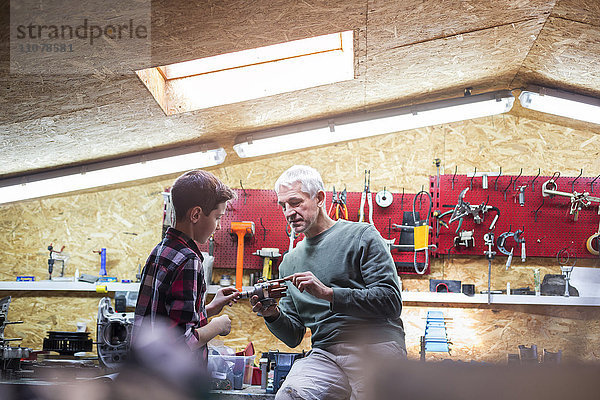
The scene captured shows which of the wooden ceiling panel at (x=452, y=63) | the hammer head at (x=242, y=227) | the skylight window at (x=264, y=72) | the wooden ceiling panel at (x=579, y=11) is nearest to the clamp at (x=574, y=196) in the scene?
the wooden ceiling panel at (x=452, y=63)

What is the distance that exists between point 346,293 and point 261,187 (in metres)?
2.51

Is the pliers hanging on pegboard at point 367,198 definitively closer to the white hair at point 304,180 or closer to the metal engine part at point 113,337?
the white hair at point 304,180

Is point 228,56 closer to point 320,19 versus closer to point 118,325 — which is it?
point 320,19

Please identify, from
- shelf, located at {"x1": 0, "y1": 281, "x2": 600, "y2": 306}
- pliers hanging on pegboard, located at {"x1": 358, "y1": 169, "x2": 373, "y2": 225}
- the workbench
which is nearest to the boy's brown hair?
the workbench

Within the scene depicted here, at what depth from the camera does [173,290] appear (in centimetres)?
168

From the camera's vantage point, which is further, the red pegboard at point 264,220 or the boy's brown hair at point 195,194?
the red pegboard at point 264,220

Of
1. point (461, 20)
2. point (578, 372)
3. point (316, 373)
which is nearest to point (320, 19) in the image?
point (461, 20)

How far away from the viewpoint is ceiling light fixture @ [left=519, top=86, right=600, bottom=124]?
398 centimetres

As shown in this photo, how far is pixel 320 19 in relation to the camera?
2.59 m

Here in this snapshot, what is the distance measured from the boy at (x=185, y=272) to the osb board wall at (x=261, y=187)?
2.61 metres

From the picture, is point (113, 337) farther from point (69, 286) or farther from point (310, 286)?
point (310, 286)

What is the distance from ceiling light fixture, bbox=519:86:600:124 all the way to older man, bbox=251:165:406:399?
226 cm

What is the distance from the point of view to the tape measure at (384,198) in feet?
14.1

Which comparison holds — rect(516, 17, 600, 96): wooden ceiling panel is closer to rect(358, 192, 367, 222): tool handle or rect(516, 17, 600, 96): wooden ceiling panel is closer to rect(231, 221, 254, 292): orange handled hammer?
rect(358, 192, 367, 222): tool handle
